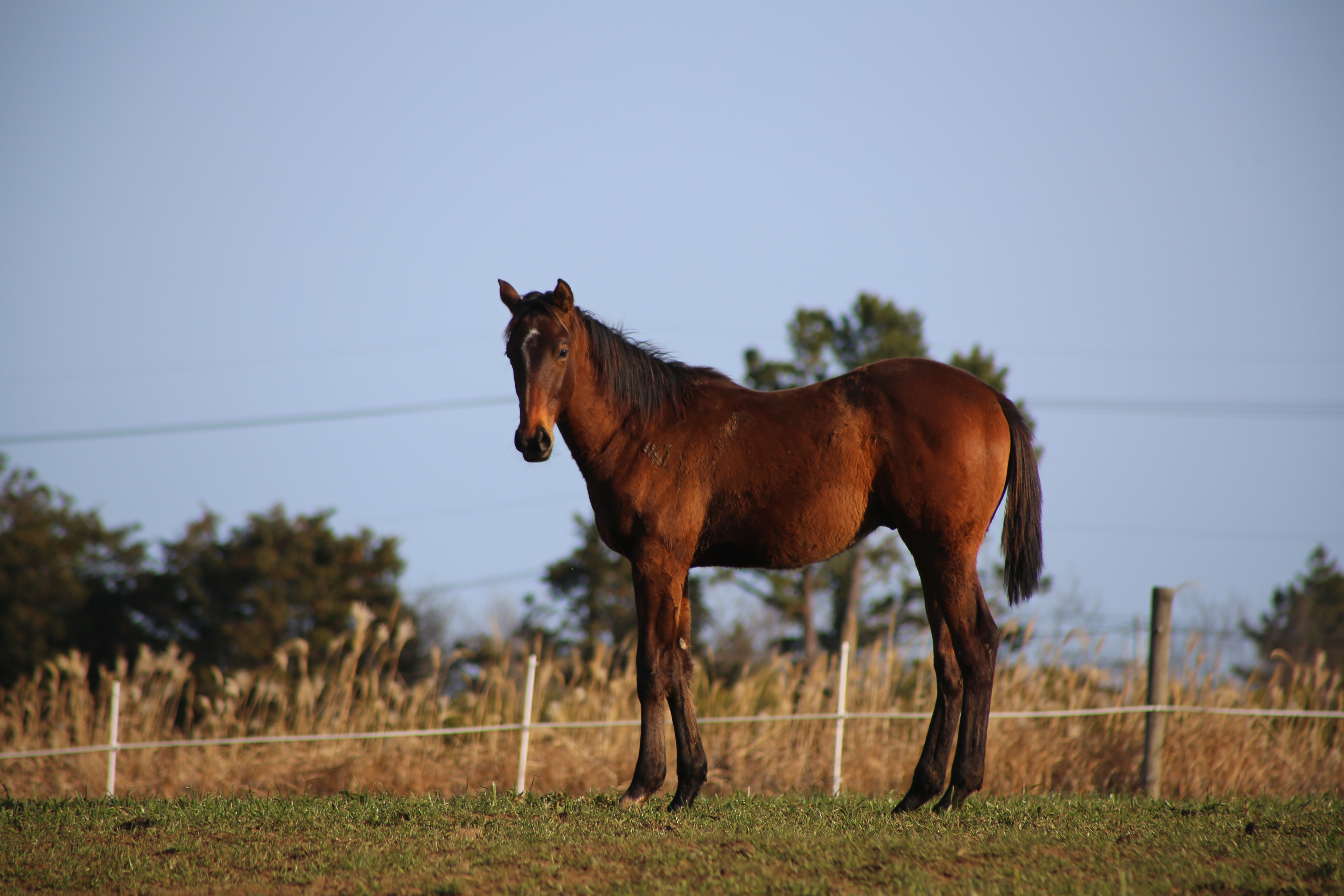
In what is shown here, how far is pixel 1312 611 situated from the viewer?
3581cm

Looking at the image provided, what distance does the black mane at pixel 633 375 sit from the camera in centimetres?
555

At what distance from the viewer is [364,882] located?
12.4 feet

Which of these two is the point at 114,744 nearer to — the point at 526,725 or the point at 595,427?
the point at 526,725

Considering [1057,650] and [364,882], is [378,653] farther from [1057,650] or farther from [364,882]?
[364,882]

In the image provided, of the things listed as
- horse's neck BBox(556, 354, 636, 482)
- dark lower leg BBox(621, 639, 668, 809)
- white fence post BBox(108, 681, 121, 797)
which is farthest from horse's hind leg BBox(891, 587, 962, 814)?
white fence post BBox(108, 681, 121, 797)

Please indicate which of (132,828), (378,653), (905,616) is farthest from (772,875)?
(905,616)

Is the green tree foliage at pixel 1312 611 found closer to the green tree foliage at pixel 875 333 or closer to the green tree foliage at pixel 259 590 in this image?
the green tree foliage at pixel 875 333

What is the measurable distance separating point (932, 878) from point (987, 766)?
4862 mm

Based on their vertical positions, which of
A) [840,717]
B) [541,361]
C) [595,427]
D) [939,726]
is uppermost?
[541,361]

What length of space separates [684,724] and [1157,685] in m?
4.04

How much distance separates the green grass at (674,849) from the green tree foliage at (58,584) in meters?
24.9

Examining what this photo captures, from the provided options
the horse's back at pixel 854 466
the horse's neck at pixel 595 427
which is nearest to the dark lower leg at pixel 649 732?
the horse's back at pixel 854 466

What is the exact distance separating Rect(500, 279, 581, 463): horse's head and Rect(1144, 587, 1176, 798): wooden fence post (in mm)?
4925

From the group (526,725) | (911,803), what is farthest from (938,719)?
(526,725)
